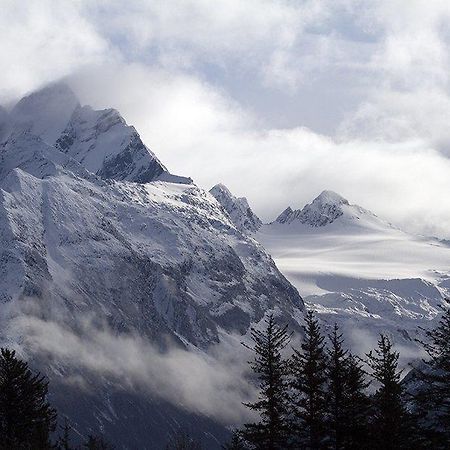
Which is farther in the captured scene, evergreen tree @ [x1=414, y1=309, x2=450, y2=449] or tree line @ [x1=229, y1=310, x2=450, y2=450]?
tree line @ [x1=229, y1=310, x2=450, y2=450]

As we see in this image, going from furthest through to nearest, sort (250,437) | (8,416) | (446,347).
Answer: (8,416) → (250,437) → (446,347)

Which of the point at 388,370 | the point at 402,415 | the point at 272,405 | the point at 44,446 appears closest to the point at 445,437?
the point at 402,415

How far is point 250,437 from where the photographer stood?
222 feet

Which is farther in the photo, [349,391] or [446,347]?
[349,391]

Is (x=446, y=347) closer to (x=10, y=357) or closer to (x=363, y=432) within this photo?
(x=363, y=432)

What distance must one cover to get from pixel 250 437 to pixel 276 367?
5566 millimetres

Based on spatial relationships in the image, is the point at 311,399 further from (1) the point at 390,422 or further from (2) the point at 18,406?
(2) the point at 18,406

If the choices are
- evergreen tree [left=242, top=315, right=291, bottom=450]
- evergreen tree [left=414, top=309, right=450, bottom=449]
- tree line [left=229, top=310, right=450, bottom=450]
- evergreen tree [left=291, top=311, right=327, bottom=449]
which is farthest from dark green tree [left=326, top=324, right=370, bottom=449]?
evergreen tree [left=414, top=309, right=450, bottom=449]

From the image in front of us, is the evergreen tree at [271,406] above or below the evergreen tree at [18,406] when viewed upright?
above

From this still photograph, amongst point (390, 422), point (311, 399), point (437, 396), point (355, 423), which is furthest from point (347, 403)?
point (437, 396)

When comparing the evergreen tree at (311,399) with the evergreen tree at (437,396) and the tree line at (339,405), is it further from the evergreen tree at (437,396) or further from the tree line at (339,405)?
the evergreen tree at (437,396)

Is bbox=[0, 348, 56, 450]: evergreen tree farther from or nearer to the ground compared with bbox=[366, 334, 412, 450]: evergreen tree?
nearer to the ground

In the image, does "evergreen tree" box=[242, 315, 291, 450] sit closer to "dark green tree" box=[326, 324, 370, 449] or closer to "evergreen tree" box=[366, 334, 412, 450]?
"dark green tree" box=[326, 324, 370, 449]

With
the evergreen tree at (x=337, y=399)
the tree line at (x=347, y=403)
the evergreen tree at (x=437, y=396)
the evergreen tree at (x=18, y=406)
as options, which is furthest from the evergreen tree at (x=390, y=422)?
the evergreen tree at (x=18, y=406)
